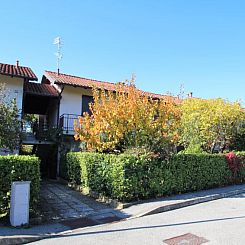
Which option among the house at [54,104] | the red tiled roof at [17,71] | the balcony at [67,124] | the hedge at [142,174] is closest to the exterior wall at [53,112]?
the house at [54,104]

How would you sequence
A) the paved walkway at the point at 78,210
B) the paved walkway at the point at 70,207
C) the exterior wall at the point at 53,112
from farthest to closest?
the exterior wall at the point at 53,112
the paved walkway at the point at 70,207
the paved walkway at the point at 78,210

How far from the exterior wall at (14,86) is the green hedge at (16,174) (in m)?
8.59

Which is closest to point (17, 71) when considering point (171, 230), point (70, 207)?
point (70, 207)

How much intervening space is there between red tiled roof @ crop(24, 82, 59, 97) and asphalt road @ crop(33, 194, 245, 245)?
11.2 meters

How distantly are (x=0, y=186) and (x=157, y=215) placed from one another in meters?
4.32

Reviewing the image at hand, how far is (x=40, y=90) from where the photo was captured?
58.1ft

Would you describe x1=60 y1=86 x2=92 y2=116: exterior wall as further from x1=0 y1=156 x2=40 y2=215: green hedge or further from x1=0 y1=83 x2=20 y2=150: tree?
x1=0 y1=156 x2=40 y2=215: green hedge

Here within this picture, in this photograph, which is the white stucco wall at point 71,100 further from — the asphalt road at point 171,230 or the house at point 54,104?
the asphalt road at point 171,230

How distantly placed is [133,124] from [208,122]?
23.4ft

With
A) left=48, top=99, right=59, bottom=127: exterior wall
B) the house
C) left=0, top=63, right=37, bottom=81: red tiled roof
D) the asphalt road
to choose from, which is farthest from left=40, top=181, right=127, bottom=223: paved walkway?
left=48, top=99, right=59, bottom=127: exterior wall

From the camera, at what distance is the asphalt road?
6.16 metres

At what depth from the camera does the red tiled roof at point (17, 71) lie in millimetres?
15259

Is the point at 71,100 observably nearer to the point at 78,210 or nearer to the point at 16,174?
the point at 78,210

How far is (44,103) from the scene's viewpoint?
21375 millimetres
